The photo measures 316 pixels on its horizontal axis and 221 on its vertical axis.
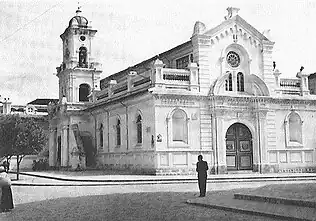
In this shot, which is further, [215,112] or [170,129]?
[215,112]

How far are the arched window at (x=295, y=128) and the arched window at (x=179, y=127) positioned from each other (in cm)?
869

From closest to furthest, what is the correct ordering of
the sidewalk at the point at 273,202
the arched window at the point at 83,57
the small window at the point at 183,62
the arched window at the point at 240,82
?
the sidewalk at the point at 273,202
the arched window at the point at 240,82
the small window at the point at 183,62
the arched window at the point at 83,57

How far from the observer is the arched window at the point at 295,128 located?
36406 millimetres

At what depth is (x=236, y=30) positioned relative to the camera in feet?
116

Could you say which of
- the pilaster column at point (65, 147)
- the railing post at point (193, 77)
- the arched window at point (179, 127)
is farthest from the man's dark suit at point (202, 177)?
the pilaster column at point (65, 147)

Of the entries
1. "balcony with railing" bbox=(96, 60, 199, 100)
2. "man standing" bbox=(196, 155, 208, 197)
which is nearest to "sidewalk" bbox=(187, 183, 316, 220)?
"man standing" bbox=(196, 155, 208, 197)

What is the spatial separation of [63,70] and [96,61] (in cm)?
322

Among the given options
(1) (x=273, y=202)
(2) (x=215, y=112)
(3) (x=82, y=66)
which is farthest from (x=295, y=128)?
(1) (x=273, y=202)

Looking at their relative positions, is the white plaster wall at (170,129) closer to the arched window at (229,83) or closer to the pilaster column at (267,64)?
the arched window at (229,83)

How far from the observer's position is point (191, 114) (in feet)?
108

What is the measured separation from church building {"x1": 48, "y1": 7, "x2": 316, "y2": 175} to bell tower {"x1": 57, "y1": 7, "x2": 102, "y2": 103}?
20.9 feet

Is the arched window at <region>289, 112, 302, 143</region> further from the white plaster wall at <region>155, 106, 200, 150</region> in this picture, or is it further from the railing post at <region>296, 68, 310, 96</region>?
the white plaster wall at <region>155, 106, 200, 150</region>

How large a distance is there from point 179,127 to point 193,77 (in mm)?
3520

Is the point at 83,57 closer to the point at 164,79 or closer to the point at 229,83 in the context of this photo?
the point at 164,79
